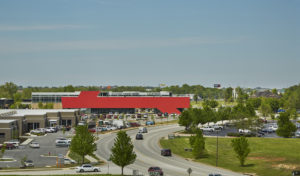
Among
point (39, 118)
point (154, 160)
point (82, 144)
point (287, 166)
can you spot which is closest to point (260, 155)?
point (287, 166)

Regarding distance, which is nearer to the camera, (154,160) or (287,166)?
(287,166)

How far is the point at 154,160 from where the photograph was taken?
88.4m

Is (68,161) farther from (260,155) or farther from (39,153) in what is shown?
(260,155)

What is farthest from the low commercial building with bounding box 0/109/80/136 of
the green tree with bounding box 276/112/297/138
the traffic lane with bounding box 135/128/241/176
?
the green tree with bounding box 276/112/297/138

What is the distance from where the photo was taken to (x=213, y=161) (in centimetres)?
8844

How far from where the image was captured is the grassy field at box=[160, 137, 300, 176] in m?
78.1

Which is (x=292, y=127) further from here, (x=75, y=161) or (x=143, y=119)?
(x=143, y=119)

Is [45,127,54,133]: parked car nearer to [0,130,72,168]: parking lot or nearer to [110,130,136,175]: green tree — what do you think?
[0,130,72,168]: parking lot

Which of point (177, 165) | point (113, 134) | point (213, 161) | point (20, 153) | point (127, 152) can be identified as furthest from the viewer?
point (113, 134)

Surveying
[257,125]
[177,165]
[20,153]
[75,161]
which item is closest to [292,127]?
[257,125]

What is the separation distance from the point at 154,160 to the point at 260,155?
74.1 ft

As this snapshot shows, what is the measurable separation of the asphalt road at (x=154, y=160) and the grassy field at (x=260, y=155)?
3587 mm

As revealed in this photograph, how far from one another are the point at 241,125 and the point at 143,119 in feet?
202

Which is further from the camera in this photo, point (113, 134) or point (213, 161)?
point (113, 134)
